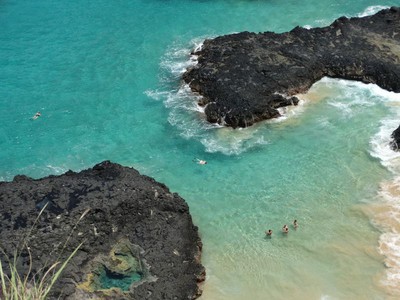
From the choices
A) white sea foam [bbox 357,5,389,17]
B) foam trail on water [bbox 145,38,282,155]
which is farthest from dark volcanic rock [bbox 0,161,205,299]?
white sea foam [bbox 357,5,389,17]

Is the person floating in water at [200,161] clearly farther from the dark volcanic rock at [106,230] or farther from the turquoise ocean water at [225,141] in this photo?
the dark volcanic rock at [106,230]

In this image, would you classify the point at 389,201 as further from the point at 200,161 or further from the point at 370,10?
the point at 370,10

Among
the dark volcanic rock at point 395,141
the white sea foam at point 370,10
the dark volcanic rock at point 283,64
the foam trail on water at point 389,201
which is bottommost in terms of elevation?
the foam trail on water at point 389,201

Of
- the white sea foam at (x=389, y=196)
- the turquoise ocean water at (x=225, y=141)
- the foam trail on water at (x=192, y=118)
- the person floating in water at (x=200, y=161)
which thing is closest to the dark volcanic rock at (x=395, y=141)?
the white sea foam at (x=389, y=196)

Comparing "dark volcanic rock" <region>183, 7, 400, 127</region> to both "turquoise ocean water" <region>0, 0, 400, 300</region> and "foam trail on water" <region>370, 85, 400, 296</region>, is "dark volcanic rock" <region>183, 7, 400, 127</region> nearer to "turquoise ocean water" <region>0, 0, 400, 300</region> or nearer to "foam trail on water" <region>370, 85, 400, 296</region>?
"turquoise ocean water" <region>0, 0, 400, 300</region>

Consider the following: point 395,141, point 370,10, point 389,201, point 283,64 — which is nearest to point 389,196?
point 389,201

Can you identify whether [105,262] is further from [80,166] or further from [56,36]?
[56,36]
